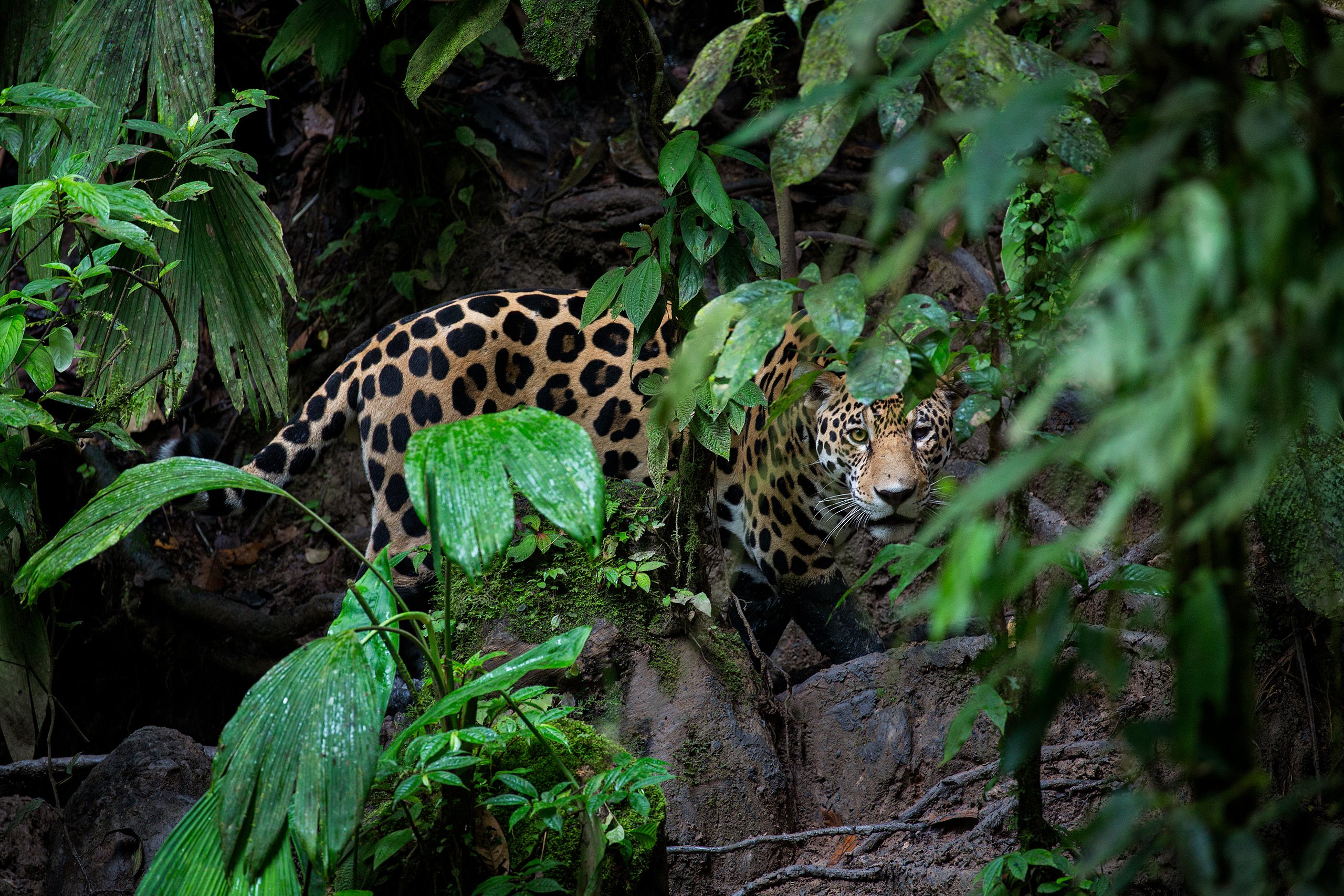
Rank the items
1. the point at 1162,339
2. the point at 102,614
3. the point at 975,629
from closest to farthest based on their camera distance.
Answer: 1. the point at 1162,339
2. the point at 975,629
3. the point at 102,614

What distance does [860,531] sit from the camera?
5.79 metres

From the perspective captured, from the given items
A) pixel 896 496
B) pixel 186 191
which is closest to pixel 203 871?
pixel 186 191

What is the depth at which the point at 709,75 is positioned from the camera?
157 centimetres

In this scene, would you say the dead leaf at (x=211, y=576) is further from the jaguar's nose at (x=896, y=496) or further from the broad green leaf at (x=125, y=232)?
the jaguar's nose at (x=896, y=496)

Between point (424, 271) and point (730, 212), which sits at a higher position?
point (730, 212)

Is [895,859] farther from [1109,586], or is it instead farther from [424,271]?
[424,271]

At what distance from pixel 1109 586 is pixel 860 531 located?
4079 mm

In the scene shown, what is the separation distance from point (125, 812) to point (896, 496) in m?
2.74

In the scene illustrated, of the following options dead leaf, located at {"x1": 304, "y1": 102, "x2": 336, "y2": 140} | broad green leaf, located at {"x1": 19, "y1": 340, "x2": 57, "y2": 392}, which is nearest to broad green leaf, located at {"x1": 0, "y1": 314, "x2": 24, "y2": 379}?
broad green leaf, located at {"x1": 19, "y1": 340, "x2": 57, "y2": 392}

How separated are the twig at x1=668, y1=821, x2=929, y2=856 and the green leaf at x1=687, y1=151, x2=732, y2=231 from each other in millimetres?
1676

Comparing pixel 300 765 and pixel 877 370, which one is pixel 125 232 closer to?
pixel 300 765

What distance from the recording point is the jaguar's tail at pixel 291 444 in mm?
4453

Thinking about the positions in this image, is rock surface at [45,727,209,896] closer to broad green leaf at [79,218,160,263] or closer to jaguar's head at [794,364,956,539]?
broad green leaf at [79,218,160,263]

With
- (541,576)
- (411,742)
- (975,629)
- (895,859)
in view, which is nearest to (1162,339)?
(411,742)
